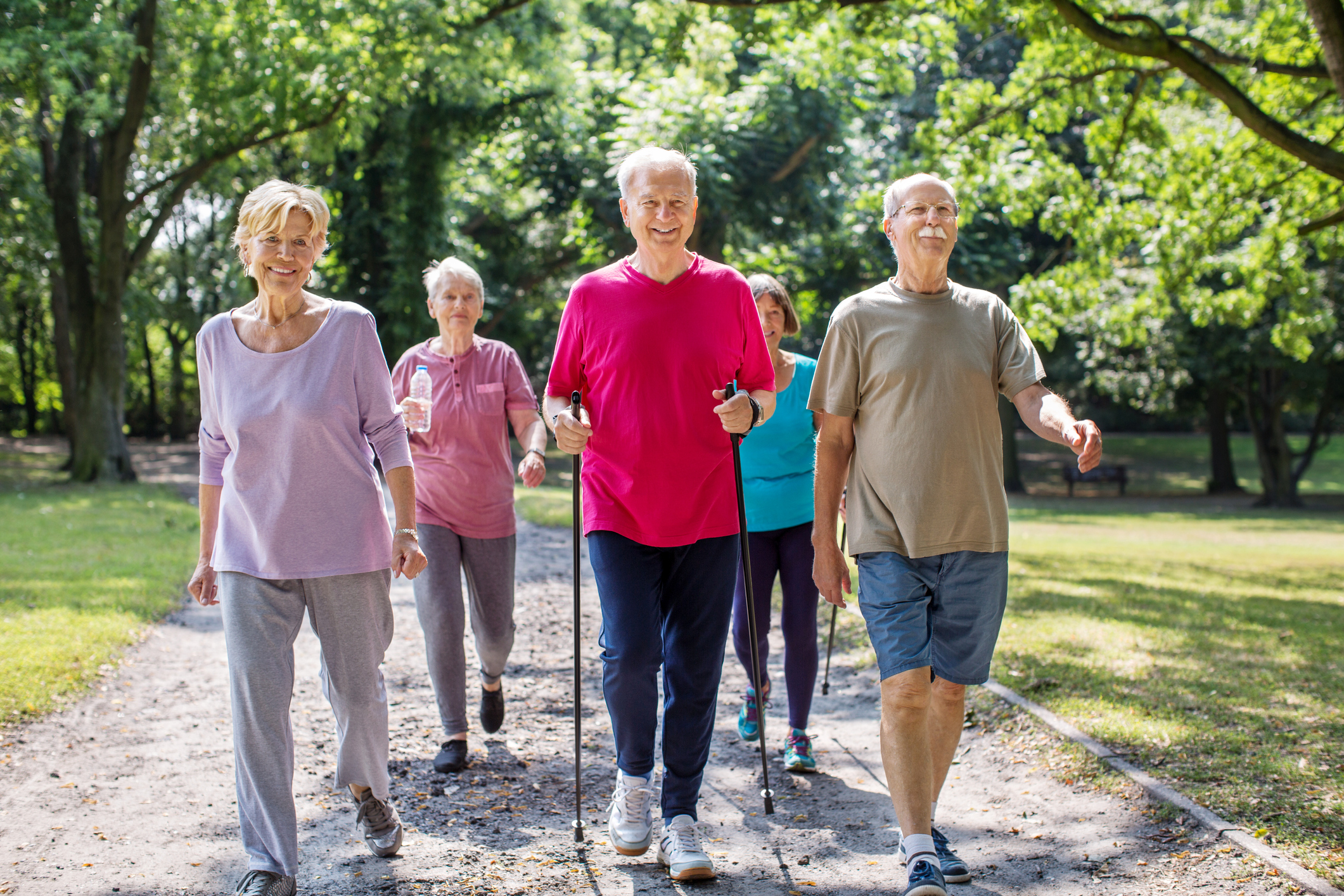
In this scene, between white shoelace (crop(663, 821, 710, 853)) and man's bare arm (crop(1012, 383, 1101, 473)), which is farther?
white shoelace (crop(663, 821, 710, 853))

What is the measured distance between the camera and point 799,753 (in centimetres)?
497

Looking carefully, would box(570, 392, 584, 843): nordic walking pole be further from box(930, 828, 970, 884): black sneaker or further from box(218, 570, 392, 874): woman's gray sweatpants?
box(930, 828, 970, 884): black sneaker

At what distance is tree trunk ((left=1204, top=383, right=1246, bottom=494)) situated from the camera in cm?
2850

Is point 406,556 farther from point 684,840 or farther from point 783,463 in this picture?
point 783,463

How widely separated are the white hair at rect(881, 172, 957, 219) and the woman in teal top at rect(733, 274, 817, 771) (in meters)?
1.25

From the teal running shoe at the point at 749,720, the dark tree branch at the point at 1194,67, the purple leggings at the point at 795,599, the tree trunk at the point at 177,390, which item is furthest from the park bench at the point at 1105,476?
the tree trunk at the point at 177,390

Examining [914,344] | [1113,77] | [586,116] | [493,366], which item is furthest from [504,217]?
[914,344]

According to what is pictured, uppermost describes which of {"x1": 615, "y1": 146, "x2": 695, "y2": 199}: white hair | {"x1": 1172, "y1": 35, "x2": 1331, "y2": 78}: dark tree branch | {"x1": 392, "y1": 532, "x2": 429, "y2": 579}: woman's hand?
{"x1": 1172, "y1": 35, "x2": 1331, "y2": 78}: dark tree branch

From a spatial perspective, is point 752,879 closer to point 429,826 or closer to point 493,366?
point 429,826

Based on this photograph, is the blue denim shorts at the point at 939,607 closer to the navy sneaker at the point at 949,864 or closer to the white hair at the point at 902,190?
the navy sneaker at the point at 949,864

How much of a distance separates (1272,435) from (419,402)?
25068mm

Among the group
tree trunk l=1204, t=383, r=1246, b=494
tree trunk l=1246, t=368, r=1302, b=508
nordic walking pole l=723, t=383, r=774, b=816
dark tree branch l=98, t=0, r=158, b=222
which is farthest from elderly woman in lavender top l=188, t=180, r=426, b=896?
tree trunk l=1204, t=383, r=1246, b=494

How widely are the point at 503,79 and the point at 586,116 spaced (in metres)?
1.73

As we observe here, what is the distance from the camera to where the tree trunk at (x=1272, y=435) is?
2491 cm
